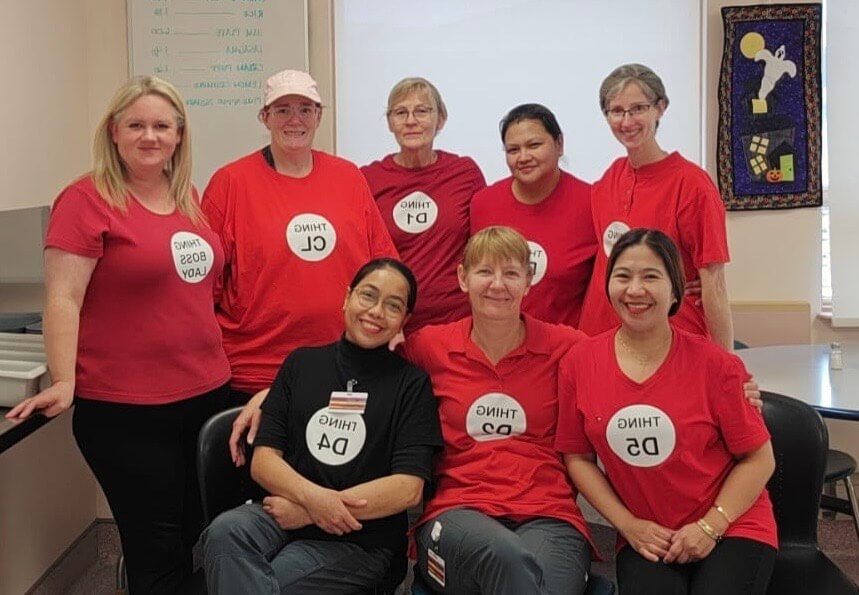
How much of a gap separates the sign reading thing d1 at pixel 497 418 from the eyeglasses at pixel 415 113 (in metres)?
0.92

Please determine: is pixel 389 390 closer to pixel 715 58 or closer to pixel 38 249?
pixel 38 249

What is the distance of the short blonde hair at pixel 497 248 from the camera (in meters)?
2.14

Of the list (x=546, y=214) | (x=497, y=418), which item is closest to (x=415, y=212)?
(x=546, y=214)

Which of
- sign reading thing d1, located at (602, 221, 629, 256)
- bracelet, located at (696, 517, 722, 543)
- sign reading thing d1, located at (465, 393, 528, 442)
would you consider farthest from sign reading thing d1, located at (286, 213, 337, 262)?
bracelet, located at (696, 517, 722, 543)

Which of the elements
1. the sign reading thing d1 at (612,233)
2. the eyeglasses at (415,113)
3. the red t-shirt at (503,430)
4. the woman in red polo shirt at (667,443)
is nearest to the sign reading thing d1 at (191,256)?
the red t-shirt at (503,430)

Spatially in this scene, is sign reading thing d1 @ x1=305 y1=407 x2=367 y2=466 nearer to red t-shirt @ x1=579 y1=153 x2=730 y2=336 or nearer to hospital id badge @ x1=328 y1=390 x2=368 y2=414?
hospital id badge @ x1=328 y1=390 x2=368 y2=414

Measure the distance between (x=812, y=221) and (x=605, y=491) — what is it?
1874 millimetres

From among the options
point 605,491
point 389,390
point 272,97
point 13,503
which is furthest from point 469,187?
point 13,503

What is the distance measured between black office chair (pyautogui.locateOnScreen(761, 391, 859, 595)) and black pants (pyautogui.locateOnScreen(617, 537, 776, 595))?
0.75ft

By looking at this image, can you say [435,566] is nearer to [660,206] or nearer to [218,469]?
[218,469]

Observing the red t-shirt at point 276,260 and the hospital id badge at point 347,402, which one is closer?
the hospital id badge at point 347,402

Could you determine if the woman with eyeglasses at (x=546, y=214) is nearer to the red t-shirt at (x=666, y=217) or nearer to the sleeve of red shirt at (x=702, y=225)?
the red t-shirt at (x=666, y=217)

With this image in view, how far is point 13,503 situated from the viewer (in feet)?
9.23

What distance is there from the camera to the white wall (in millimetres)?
3467
